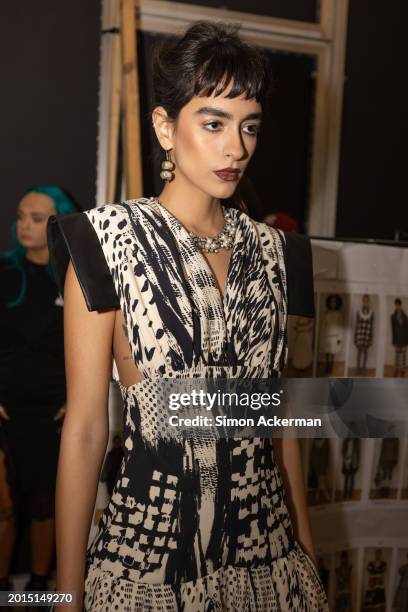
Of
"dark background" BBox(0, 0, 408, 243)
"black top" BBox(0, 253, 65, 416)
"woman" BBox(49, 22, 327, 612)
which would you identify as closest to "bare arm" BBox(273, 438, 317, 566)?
"woman" BBox(49, 22, 327, 612)

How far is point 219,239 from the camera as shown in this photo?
1224mm

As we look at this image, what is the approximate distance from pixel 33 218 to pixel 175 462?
5.76 ft

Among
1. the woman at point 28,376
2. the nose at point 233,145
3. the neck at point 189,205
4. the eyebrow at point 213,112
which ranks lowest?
the woman at point 28,376

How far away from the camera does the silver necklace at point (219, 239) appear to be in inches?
47.1

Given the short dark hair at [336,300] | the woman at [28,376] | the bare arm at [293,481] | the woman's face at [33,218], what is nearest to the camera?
the bare arm at [293,481]

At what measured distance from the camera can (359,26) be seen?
121 inches

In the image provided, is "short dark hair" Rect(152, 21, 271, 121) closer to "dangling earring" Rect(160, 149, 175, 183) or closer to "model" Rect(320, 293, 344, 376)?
"dangling earring" Rect(160, 149, 175, 183)

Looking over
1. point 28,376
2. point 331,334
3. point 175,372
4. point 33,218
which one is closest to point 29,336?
point 28,376

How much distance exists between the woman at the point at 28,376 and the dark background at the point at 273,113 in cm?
16

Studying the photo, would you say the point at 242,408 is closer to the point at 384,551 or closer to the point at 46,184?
the point at 384,551

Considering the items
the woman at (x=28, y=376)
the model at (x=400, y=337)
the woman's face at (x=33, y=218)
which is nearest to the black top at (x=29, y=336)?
the woman at (x=28, y=376)

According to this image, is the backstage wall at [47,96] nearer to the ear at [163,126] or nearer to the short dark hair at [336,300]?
the short dark hair at [336,300]

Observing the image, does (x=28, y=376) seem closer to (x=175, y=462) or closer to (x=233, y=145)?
(x=175, y=462)

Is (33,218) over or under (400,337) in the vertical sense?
over
